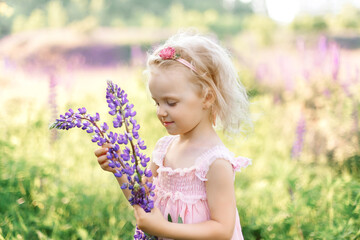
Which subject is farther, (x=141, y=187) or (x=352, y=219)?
(x=352, y=219)

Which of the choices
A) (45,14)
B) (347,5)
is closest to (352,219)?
(347,5)

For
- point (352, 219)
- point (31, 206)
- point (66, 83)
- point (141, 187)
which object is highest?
point (66, 83)

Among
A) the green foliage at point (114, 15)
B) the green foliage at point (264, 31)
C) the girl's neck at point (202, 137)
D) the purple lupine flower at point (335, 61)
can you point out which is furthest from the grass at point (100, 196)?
the green foliage at point (114, 15)

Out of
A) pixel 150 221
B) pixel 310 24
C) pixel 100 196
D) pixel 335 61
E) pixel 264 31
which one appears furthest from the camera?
pixel 310 24

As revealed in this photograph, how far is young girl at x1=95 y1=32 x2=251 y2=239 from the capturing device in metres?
1.57

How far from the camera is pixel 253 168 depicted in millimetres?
3742

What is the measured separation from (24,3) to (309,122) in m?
12.0

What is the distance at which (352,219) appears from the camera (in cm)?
230

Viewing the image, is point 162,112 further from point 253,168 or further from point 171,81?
point 253,168

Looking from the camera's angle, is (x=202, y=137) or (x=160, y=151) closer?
(x=202, y=137)

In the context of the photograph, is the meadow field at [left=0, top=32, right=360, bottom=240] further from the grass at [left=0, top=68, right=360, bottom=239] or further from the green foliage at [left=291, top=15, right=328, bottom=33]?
the green foliage at [left=291, top=15, right=328, bottom=33]

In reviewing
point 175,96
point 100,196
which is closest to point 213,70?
point 175,96

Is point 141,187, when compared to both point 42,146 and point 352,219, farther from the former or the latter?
Result: point 42,146

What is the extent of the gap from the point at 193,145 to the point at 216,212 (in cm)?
30
